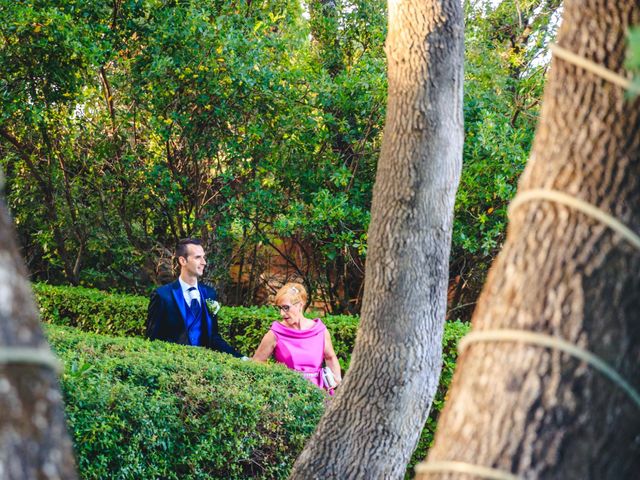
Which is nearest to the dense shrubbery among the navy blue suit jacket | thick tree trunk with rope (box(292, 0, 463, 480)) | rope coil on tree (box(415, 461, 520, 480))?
the navy blue suit jacket

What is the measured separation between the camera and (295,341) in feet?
25.1

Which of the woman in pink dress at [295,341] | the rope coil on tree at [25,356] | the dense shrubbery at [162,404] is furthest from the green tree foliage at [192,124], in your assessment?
the rope coil on tree at [25,356]

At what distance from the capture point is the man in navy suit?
7.75 m

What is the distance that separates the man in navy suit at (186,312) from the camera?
7746mm

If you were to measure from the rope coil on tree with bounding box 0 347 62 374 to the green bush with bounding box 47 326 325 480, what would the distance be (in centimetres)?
300

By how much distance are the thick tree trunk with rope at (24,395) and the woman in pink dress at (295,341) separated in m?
5.81

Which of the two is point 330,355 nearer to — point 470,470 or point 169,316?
point 169,316

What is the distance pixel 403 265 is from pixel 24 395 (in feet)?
9.67

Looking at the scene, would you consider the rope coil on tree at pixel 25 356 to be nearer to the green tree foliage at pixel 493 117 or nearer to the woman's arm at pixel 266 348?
the woman's arm at pixel 266 348

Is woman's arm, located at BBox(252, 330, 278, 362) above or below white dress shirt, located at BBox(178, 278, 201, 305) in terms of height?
below

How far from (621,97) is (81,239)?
10.5 metres

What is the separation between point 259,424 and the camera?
5.61 metres

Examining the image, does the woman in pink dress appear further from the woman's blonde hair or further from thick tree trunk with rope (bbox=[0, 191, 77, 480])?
thick tree trunk with rope (bbox=[0, 191, 77, 480])

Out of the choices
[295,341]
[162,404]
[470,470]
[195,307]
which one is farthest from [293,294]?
[470,470]
